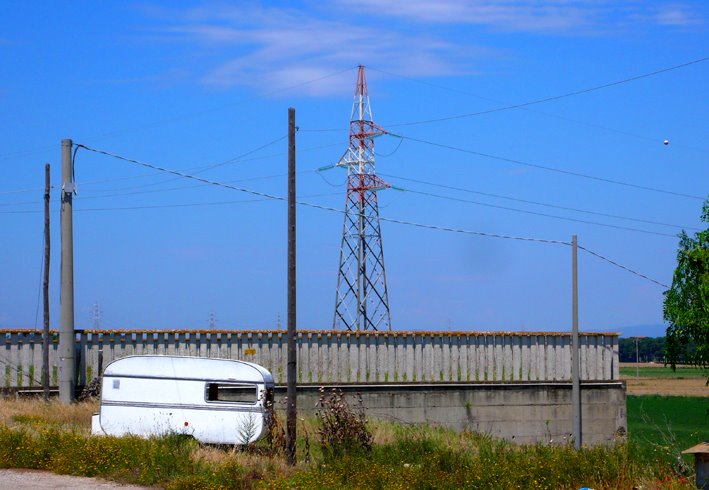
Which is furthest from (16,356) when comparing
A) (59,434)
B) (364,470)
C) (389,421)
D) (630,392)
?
(630,392)

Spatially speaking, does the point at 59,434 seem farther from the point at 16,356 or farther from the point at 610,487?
the point at 610,487

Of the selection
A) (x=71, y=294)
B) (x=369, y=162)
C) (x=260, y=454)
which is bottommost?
(x=260, y=454)

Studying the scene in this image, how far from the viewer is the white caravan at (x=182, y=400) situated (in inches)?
747

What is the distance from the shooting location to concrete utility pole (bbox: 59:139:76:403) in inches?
986

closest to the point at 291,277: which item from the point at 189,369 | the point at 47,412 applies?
the point at 189,369

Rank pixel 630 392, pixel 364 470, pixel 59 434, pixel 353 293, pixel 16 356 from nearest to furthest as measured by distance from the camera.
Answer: pixel 364 470
pixel 59 434
pixel 16 356
pixel 353 293
pixel 630 392

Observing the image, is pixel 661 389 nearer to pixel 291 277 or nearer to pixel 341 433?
pixel 291 277

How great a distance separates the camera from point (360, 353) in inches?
1107

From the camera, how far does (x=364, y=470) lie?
15336mm

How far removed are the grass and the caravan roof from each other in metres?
1.38

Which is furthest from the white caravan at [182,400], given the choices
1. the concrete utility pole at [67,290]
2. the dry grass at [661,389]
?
the dry grass at [661,389]

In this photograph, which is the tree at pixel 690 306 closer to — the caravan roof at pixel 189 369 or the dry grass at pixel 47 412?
the caravan roof at pixel 189 369

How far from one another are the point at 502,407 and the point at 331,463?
43.9 ft

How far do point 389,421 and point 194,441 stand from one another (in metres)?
9.23
